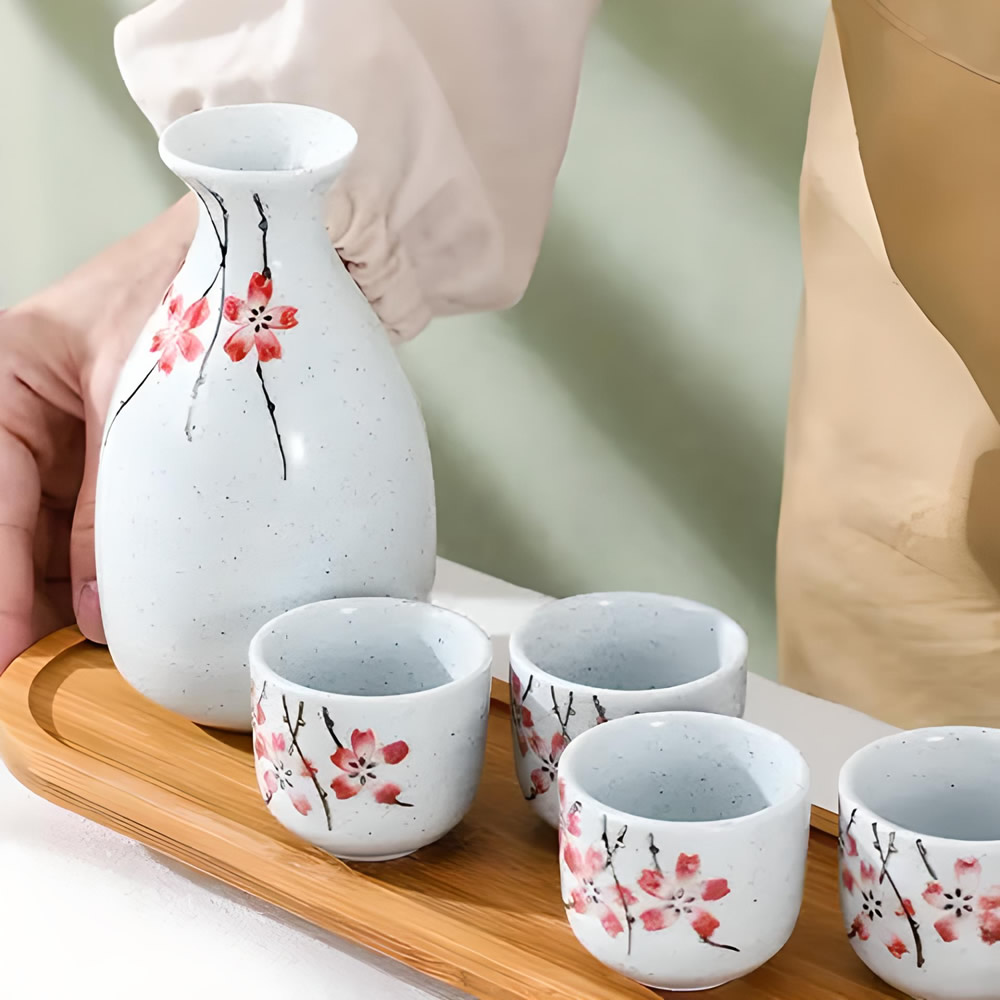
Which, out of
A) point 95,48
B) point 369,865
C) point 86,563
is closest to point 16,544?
point 86,563

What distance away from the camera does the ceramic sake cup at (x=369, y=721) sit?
44 centimetres

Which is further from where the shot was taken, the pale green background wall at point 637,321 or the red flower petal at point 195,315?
the pale green background wall at point 637,321

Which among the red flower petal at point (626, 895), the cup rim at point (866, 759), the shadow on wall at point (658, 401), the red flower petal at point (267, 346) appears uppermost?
the red flower petal at point (267, 346)

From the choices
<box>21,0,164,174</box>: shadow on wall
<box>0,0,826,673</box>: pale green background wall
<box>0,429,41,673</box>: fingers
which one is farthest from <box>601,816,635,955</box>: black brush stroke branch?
<box>21,0,164,174</box>: shadow on wall

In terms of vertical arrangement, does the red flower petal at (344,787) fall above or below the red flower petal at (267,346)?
below

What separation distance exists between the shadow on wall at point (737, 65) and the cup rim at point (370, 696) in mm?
522

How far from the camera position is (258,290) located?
501 mm

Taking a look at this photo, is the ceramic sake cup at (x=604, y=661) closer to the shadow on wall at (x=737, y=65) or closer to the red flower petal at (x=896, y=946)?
the red flower petal at (x=896, y=946)

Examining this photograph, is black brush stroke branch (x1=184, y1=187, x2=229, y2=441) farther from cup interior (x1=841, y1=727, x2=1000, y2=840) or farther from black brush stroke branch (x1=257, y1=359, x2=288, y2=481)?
cup interior (x1=841, y1=727, x2=1000, y2=840)

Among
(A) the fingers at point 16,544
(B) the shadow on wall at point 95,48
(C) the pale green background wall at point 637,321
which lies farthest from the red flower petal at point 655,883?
(B) the shadow on wall at point 95,48

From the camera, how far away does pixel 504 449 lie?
3.70ft

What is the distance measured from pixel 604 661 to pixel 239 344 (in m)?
0.17

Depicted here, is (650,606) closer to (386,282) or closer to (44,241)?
(386,282)

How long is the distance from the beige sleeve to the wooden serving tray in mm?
246
